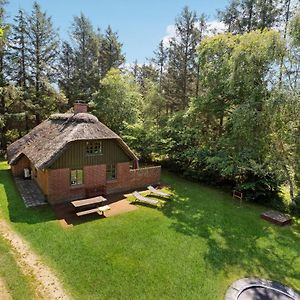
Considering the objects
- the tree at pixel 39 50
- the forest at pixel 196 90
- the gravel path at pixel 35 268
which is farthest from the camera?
the tree at pixel 39 50

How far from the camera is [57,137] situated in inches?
640

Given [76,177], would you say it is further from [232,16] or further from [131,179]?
[232,16]

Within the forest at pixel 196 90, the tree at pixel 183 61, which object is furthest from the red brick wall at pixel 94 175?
the tree at pixel 183 61

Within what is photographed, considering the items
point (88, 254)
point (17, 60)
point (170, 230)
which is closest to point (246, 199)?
point (170, 230)

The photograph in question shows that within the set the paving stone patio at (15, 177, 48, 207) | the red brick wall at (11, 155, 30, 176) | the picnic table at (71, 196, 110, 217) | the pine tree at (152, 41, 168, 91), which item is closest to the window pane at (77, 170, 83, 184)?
the picnic table at (71, 196, 110, 217)

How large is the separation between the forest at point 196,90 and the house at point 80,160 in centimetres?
585

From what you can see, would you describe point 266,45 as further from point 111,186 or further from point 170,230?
point 111,186

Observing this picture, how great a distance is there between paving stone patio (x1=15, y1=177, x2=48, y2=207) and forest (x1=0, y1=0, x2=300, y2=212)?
917cm

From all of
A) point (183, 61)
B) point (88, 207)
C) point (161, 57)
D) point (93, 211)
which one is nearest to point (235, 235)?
point (93, 211)

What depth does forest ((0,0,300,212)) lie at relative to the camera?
15.3 m

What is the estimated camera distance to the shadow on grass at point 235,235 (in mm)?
10109

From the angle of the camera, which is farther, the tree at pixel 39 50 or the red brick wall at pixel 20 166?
the tree at pixel 39 50

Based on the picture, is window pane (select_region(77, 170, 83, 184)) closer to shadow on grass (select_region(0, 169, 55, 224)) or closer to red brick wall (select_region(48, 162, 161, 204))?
red brick wall (select_region(48, 162, 161, 204))

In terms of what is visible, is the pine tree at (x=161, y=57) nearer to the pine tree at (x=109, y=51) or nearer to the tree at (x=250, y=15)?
the pine tree at (x=109, y=51)
